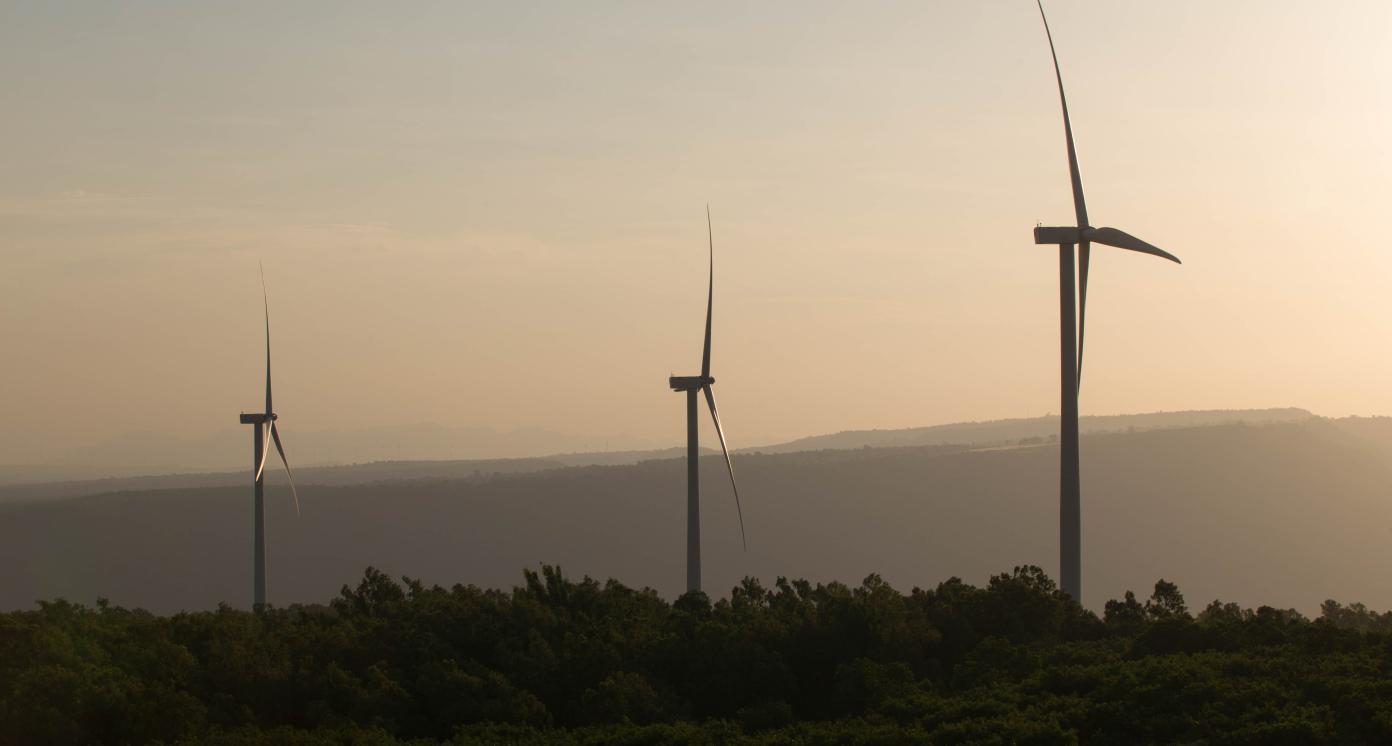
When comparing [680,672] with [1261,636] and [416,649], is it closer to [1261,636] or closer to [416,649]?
[416,649]

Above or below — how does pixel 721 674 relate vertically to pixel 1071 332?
below

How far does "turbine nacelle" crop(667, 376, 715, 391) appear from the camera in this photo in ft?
339

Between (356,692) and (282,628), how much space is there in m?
16.1

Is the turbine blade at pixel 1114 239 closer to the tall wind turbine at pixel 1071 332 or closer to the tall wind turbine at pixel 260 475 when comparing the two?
the tall wind turbine at pixel 1071 332

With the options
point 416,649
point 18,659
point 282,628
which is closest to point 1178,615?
point 416,649

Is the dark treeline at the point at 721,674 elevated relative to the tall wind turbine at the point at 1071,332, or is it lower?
lower

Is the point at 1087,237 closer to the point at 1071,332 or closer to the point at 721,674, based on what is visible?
the point at 1071,332

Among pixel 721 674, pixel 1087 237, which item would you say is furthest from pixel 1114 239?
pixel 721 674

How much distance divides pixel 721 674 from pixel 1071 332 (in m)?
21.3

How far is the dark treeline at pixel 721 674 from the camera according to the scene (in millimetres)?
58781

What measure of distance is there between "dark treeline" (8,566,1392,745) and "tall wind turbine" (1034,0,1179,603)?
4.32 metres

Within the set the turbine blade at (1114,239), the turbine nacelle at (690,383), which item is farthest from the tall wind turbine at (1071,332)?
the turbine nacelle at (690,383)

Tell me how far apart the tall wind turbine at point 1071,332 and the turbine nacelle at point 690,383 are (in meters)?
30.6

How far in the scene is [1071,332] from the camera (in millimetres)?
73688
